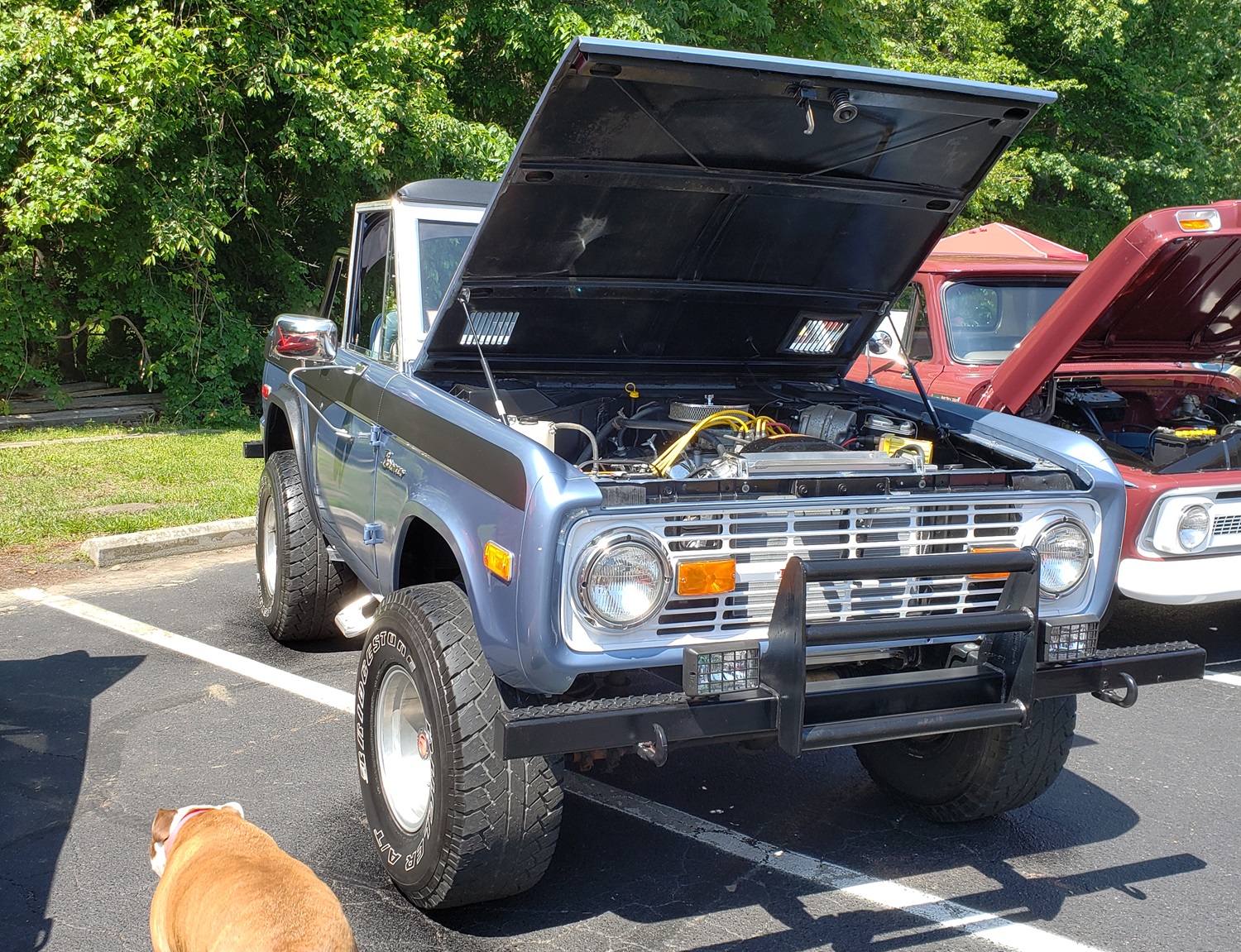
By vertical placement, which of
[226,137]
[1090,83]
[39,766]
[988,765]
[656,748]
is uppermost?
[1090,83]

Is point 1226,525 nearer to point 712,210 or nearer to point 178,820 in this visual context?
point 712,210

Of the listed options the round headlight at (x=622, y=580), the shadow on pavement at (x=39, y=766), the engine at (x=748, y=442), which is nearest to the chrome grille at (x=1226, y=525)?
the engine at (x=748, y=442)

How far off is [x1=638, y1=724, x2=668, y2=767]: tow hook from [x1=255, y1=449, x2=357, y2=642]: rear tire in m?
2.92

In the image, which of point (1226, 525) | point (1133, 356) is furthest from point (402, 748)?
point (1133, 356)

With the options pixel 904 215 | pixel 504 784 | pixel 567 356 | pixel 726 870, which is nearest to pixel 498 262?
pixel 567 356

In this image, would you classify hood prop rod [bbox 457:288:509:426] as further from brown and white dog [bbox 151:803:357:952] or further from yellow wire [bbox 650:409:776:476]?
brown and white dog [bbox 151:803:357:952]

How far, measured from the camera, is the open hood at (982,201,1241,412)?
16.8 ft

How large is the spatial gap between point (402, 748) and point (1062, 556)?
2096 mm

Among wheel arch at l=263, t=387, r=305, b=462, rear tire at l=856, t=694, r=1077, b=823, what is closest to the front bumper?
rear tire at l=856, t=694, r=1077, b=823

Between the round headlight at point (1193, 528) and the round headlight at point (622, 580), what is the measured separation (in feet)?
10.9

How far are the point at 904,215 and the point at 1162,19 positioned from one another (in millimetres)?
19225

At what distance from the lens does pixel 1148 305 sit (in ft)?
19.6

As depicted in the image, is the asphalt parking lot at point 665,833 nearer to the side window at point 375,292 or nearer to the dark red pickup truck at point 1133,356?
the dark red pickup truck at point 1133,356

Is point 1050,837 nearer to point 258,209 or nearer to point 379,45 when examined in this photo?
point 379,45
